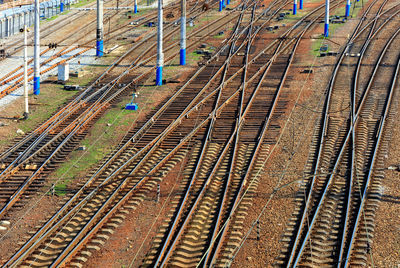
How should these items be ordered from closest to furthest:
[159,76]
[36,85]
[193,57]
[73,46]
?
[36,85]
[159,76]
[193,57]
[73,46]

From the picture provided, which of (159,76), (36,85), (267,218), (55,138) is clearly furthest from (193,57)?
(267,218)

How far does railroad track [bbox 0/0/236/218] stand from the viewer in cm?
1947

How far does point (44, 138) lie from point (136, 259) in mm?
9785

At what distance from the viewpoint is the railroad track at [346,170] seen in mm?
15102

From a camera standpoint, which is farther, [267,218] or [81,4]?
[81,4]

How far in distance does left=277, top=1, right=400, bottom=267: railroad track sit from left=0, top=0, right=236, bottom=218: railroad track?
806 centimetres

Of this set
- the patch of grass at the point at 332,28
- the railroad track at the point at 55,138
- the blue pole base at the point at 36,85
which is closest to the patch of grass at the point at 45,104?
the blue pole base at the point at 36,85

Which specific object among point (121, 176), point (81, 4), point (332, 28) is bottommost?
point (121, 176)

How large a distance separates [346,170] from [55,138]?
33.6 feet

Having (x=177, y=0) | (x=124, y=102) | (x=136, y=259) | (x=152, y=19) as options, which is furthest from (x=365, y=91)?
(x=177, y=0)

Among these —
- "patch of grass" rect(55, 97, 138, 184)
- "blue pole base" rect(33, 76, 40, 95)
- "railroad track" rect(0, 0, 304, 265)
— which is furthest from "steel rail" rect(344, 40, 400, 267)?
"blue pole base" rect(33, 76, 40, 95)

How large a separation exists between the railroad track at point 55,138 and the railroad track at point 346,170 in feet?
26.5

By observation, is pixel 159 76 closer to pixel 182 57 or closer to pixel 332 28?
pixel 182 57

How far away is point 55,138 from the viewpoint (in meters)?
23.1
